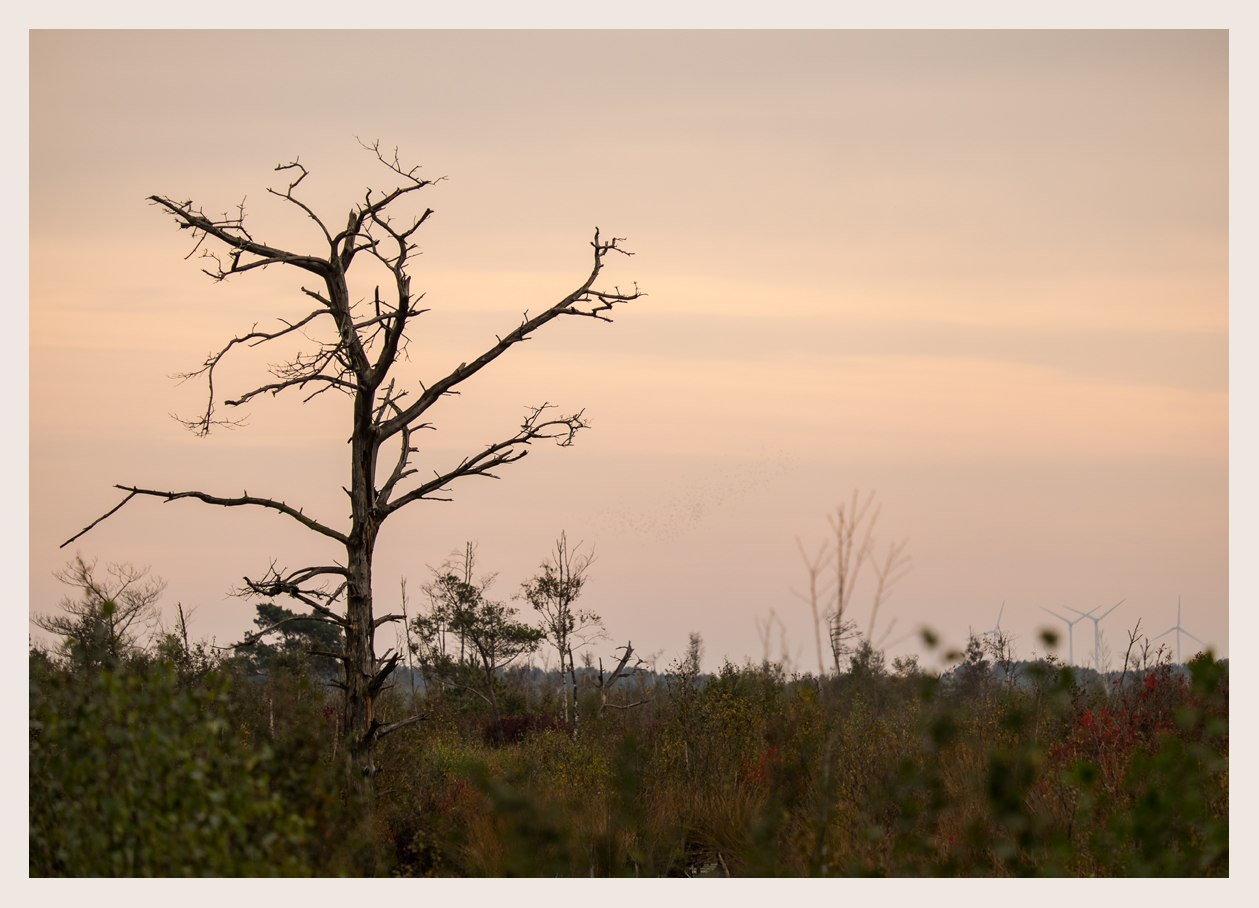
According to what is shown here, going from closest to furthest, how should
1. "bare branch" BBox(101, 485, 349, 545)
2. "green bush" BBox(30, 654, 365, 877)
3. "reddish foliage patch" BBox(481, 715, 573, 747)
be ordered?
"green bush" BBox(30, 654, 365, 877)
"bare branch" BBox(101, 485, 349, 545)
"reddish foliage patch" BBox(481, 715, 573, 747)

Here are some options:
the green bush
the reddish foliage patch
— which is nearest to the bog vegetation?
the green bush

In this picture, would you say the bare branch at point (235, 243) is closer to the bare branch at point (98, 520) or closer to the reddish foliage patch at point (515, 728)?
the bare branch at point (98, 520)

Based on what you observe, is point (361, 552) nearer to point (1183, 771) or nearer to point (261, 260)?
point (261, 260)

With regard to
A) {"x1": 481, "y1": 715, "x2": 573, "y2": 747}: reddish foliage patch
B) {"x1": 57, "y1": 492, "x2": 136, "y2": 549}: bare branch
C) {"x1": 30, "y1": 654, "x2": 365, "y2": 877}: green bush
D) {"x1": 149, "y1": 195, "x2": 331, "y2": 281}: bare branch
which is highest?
{"x1": 149, "y1": 195, "x2": 331, "y2": 281}: bare branch

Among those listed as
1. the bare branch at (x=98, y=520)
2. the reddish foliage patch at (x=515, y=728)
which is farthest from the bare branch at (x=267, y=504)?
the reddish foliage patch at (x=515, y=728)

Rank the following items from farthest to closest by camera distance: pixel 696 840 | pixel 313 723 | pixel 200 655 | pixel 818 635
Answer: pixel 200 655, pixel 696 840, pixel 313 723, pixel 818 635

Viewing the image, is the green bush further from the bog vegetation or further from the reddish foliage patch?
the reddish foliage patch

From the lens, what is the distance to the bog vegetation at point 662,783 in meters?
6.45

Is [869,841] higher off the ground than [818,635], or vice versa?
[818,635]

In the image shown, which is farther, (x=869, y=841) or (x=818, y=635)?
(x=869, y=841)

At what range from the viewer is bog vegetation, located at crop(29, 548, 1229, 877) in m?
6.45

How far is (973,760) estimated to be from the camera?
40.2 ft

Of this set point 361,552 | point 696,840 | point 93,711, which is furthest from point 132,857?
point 696,840

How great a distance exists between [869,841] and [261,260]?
7422 millimetres
